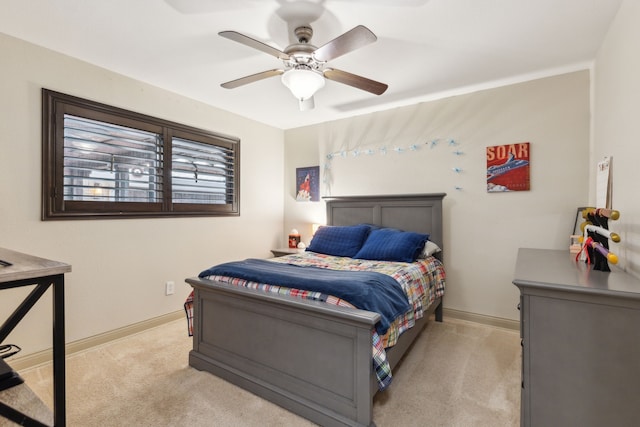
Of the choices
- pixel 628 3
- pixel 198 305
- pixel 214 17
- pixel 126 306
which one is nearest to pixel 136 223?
pixel 126 306

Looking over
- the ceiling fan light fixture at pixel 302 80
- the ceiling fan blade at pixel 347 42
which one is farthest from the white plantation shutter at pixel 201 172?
the ceiling fan blade at pixel 347 42

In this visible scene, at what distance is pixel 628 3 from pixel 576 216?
62.6 inches

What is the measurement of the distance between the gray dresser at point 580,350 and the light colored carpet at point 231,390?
0.54 meters

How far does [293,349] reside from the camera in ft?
5.89

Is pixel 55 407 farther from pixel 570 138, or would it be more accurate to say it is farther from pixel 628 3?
pixel 570 138

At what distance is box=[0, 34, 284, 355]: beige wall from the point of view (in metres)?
2.17

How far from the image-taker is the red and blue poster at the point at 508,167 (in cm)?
283

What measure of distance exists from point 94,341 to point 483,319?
11.6 ft

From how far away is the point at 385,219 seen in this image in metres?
3.51

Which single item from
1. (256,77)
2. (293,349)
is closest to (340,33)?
(256,77)

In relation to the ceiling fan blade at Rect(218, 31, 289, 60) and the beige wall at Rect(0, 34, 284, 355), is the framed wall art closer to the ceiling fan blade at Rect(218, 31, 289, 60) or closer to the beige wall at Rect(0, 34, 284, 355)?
the beige wall at Rect(0, 34, 284, 355)

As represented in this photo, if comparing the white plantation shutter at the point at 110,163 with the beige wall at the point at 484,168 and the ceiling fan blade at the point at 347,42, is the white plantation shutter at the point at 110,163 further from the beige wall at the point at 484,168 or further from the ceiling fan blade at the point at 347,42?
the beige wall at the point at 484,168

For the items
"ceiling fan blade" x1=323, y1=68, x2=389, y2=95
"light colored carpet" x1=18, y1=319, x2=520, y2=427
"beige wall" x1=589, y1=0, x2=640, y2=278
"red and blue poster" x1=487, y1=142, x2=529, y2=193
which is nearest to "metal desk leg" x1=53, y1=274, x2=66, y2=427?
"light colored carpet" x1=18, y1=319, x2=520, y2=427

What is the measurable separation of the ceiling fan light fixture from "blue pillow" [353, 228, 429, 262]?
62.5 inches
